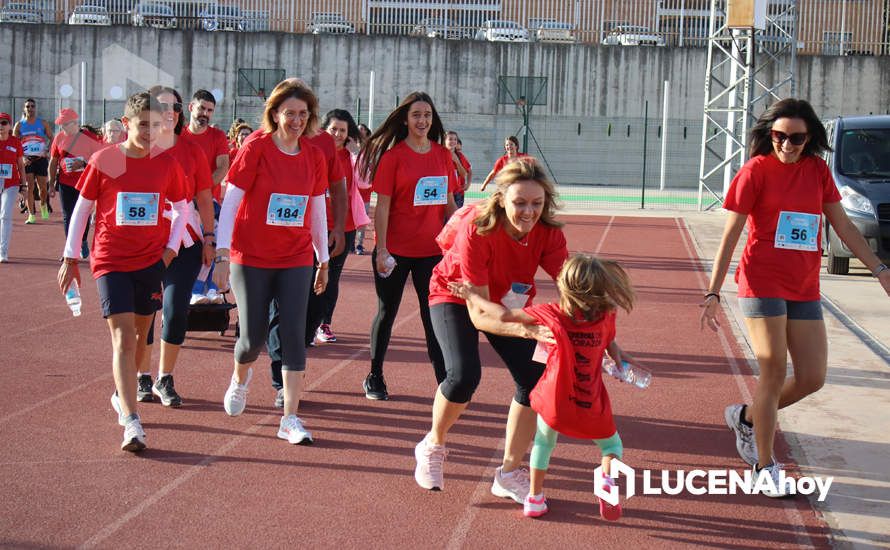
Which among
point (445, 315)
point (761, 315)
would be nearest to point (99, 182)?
point (445, 315)

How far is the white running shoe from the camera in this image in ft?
17.6

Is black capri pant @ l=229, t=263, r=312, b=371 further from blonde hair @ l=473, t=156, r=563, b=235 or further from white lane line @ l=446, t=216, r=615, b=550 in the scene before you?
blonde hair @ l=473, t=156, r=563, b=235

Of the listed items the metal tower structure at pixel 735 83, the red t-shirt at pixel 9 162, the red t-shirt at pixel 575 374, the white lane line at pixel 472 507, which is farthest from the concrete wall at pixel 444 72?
the red t-shirt at pixel 575 374

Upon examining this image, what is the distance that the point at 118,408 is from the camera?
20.9 feet

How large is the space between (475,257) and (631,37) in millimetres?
33514

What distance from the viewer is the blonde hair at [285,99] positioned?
6094 mm

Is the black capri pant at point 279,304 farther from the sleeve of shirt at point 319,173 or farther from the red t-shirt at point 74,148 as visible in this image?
the red t-shirt at point 74,148

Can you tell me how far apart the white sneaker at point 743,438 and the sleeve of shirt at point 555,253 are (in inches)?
62.7

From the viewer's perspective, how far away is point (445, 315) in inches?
208

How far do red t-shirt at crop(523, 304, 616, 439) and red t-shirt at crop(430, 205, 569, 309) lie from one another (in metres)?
0.37

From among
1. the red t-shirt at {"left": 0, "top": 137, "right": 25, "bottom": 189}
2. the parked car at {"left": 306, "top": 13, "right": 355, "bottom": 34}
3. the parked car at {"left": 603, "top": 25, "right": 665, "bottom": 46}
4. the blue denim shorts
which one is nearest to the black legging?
the blue denim shorts

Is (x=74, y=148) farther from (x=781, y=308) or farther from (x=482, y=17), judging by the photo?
(x=482, y=17)

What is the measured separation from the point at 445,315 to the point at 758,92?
31893mm

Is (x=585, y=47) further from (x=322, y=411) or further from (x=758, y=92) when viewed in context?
(x=322, y=411)
